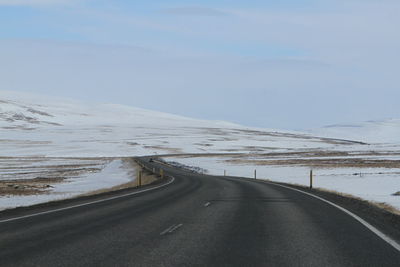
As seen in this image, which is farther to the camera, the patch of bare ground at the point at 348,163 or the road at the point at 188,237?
the patch of bare ground at the point at 348,163

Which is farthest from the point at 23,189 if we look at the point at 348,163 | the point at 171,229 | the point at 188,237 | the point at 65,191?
the point at 348,163

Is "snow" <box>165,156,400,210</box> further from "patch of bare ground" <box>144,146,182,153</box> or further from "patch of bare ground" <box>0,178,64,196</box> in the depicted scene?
"patch of bare ground" <box>144,146,182,153</box>

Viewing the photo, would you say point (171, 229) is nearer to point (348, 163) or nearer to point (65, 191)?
point (65, 191)

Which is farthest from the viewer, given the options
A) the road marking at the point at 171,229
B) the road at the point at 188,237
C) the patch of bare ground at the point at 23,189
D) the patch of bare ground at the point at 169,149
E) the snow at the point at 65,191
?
the patch of bare ground at the point at 169,149

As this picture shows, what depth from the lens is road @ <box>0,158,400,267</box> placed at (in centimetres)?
955

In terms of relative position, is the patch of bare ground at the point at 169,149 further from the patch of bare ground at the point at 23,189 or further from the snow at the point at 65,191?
the patch of bare ground at the point at 23,189

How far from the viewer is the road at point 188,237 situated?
9.55 meters

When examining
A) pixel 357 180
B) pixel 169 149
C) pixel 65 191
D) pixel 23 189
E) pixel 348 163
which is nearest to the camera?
pixel 65 191

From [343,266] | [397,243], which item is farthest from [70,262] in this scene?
[397,243]

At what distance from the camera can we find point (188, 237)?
1223cm

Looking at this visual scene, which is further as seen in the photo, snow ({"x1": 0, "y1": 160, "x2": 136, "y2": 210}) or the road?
snow ({"x1": 0, "y1": 160, "x2": 136, "y2": 210})

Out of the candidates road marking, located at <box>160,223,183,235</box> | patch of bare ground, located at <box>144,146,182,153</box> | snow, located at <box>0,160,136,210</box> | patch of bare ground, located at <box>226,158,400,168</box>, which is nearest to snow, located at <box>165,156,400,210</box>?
patch of bare ground, located at <box>226,158,400,168</box>

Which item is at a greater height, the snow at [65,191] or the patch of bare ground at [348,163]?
the patch of bare ground at [348,163]

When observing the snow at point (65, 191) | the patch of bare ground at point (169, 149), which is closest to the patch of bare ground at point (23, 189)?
the snow at point (65, 191)
